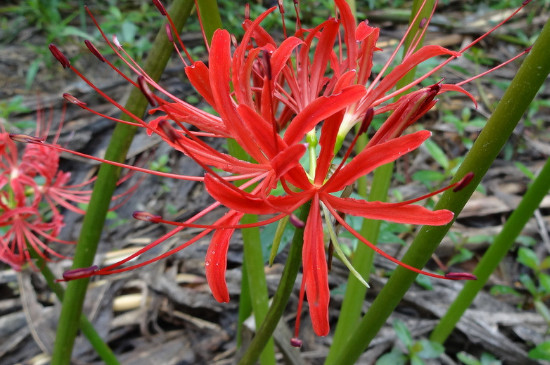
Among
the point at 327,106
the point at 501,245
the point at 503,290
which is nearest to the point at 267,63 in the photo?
the point at 327,106

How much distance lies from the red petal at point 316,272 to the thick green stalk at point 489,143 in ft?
0.41

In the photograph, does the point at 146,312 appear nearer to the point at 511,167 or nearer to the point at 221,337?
the point at 221,337

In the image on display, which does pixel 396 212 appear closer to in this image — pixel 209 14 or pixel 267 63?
pixel 267 63

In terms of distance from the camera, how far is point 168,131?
44cm

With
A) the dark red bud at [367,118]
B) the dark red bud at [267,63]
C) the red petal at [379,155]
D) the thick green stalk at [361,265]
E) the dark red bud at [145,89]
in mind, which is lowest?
the thick green stalk at [361,265]

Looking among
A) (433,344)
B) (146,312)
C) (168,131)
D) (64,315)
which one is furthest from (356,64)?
(146,312)

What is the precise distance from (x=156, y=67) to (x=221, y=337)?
0.91 m

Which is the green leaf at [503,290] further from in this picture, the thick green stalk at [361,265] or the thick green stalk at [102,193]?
the thick green stalk at [102,193]

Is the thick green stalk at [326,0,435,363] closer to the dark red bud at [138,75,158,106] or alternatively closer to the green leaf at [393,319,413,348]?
the green leaf at [393,319,413,348]

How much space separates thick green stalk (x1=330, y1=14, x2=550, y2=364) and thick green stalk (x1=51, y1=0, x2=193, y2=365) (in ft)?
1.59

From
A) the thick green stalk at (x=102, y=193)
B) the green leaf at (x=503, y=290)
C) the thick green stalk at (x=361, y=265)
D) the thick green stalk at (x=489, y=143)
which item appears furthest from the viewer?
the green leaf at (x=503, y=290)

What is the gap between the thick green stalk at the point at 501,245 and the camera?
79 centimetres

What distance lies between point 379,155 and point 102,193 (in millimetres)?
550

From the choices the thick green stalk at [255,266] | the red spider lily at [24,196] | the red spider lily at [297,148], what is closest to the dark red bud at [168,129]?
the red spider lily at [297,148]
